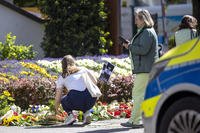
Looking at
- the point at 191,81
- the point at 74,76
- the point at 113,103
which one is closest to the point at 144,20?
the point at 74,76

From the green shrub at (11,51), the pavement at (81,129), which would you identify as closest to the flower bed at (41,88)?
the pavement at (81,129)

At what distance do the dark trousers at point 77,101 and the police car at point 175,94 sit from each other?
445cm

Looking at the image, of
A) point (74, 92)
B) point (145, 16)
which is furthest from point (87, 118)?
point (145, 16)

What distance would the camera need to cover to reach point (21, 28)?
21141 mm

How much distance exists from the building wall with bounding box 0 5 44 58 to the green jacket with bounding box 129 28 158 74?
9695mm

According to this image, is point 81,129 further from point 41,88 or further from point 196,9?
point 196,9

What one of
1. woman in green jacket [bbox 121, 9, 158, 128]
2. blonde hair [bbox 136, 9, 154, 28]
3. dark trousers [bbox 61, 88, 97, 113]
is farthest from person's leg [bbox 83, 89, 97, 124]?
blonde hair [bbox 136, 9, 154, 28]

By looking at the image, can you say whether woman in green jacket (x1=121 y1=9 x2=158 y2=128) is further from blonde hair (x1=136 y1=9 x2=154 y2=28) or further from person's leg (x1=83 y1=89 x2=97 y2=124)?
person's leg (x1=83 y1=89 x2=97 y2=124)

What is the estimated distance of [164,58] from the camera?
24.3 feet

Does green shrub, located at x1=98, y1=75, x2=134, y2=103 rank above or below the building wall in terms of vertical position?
below

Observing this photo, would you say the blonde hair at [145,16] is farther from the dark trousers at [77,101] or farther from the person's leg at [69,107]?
the person's leg at [69,107]

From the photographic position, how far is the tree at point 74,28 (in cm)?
1992

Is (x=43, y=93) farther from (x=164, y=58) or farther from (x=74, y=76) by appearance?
(x=164, y=58)

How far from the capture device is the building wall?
21.0 meters
